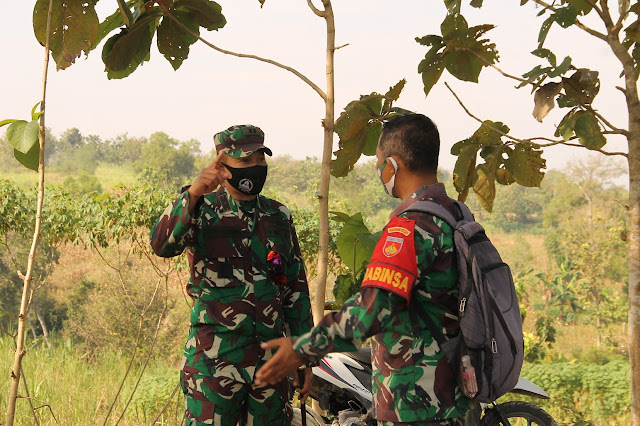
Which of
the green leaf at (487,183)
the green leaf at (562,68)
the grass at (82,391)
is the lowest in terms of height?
the grass at (82,391)

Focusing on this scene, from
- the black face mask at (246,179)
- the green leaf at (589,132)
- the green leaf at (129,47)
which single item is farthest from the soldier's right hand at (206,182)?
the green leaf at (589,132)

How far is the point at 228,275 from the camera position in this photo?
197cm

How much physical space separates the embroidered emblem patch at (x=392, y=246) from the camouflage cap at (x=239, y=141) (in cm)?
70

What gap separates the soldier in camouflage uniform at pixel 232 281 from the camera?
1.92 meters

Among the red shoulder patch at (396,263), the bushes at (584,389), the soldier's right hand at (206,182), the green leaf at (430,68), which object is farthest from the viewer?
the bushes at (584,389)

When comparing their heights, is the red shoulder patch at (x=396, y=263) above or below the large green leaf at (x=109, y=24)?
below

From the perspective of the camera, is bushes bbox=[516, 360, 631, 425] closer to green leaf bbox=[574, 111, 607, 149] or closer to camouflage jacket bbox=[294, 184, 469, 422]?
green leaf bbox=[574, 111, 607, 149]

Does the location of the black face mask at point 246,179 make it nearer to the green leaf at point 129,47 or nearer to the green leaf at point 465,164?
the green leaf at point 129,47

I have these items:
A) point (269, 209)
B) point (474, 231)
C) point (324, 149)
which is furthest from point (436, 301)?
point (324, 149)

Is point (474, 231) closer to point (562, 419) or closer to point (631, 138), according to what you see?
point (631, 138)

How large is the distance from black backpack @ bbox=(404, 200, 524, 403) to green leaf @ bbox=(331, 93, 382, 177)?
138 centimetres

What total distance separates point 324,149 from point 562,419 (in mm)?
3930

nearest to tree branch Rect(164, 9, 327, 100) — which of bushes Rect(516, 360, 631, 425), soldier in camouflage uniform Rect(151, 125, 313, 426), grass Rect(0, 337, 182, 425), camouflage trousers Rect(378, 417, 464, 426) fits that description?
soldier in camouflage uniform Rect(151, 125, 313, 426)

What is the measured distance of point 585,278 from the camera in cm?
1105
